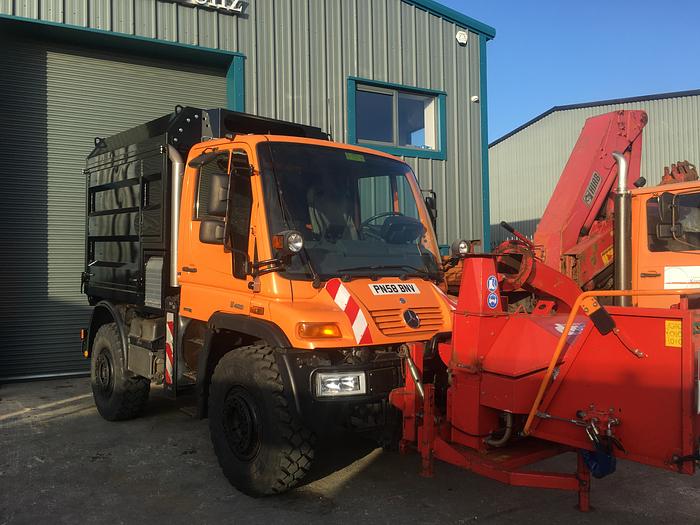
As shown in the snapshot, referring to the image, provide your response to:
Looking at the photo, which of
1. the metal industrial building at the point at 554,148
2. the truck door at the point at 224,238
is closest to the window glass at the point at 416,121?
the truck door at the point at 224,238

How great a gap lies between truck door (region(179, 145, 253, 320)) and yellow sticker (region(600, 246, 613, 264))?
15.0 feet

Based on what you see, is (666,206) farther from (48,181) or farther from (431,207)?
(48,181)

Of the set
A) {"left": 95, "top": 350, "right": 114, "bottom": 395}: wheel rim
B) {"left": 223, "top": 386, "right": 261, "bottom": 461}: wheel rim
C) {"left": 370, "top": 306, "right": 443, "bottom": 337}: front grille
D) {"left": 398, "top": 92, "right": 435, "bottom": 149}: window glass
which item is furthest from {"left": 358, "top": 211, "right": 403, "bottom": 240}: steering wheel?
{"left": 398, "top": 92, "right": 435, "bottom": 149}: window glass

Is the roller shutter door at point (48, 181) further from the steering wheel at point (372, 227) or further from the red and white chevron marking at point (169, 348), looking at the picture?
the steering wheel at point (372, 227)

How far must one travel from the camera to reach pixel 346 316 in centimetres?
379

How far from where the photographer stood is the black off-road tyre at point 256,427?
3.76 metres

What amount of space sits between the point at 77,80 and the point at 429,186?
19.6 feet

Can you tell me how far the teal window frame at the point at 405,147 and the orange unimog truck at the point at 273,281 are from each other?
4363mm

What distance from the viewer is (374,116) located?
1036cm

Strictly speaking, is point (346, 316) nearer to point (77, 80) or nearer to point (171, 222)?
point (171, 222)

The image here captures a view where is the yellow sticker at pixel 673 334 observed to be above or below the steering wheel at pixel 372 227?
below

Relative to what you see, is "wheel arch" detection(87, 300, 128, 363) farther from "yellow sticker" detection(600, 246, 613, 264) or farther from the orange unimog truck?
"yellow sticker" detection(600, 246, 613, 264)

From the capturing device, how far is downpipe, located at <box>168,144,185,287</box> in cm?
511

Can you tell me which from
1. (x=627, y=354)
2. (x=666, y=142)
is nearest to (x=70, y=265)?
(x=627, y=354)
